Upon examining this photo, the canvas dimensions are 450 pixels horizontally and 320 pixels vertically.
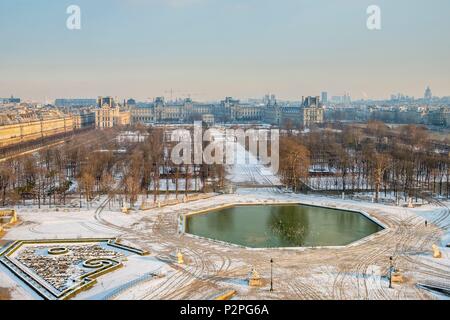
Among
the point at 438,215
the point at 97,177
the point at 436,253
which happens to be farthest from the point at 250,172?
the point at 436,253

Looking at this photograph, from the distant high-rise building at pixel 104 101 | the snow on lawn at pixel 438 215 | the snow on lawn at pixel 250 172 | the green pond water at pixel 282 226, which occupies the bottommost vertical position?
the green pond water at pixel 282 226

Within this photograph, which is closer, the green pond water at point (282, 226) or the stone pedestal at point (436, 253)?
the stone pedestal at point (436, 253)

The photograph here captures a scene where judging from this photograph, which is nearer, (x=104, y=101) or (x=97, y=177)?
(x=97, y=177)

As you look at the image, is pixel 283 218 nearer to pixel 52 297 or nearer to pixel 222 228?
pixel 222 228

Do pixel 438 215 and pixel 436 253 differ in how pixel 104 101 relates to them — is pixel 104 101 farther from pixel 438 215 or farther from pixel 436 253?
pixel 436 253

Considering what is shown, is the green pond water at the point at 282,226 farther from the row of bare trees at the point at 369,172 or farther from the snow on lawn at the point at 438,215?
the row of bare trees at the point at 369,172

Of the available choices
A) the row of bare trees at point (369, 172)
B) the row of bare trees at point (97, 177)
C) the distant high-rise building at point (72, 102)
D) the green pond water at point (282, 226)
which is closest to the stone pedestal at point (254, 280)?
the green pond water at point (282, 226)

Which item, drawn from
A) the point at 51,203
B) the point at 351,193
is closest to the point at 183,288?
the point at 51,203

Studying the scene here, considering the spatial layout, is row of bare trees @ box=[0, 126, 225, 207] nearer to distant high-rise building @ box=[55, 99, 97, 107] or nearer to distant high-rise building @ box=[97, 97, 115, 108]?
distant high-rise building @ box=[97, 97, 115, 108]

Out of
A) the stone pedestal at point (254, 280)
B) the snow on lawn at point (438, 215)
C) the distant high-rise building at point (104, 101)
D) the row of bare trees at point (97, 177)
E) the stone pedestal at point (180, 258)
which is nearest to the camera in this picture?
the stone pedestal at point (254, 280)
